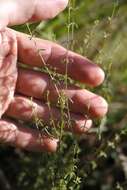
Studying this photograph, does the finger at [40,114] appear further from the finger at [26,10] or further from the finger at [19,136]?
the finger at [26,10]

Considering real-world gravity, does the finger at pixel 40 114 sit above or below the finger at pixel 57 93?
below

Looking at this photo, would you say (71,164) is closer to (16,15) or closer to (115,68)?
(16,15)

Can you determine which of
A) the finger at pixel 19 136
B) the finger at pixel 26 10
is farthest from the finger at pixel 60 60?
the finger at pixel 19 136

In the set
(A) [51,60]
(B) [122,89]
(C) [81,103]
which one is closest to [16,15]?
(A) [51,60]

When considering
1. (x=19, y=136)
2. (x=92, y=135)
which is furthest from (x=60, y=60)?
(x=92, y=135)

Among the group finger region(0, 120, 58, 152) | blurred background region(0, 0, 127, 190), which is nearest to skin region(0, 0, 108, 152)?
finger region(0, 120, 58, 152)

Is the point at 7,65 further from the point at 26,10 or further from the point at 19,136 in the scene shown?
the point at 19,136

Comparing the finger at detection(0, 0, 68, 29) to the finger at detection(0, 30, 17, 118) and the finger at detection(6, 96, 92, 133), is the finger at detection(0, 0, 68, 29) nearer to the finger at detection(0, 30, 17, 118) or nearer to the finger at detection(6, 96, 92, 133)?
the finger at detection(0, 30, 17, 118)
